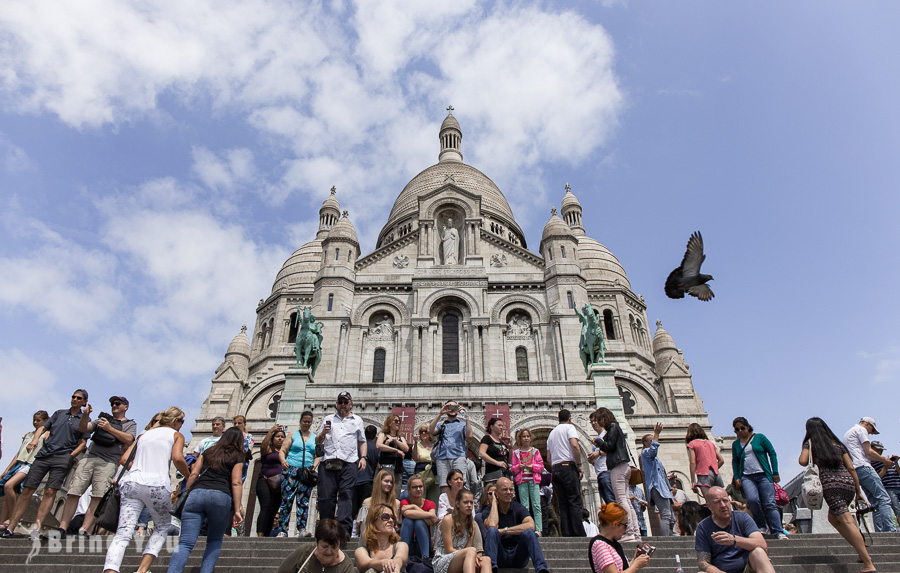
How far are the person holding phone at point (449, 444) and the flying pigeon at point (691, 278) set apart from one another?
210 inches

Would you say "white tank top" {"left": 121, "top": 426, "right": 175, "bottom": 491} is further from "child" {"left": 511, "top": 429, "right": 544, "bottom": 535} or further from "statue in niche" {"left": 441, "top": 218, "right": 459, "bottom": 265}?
"statue in niche" {"left": 441, "top": 218, "right": 459, "bottom": 265}

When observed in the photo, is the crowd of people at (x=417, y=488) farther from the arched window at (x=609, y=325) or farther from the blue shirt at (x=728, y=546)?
the arched window at (x=609, y=325)

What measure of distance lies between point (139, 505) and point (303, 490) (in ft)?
11.2

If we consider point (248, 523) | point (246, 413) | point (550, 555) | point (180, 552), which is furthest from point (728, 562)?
point (246, 413)

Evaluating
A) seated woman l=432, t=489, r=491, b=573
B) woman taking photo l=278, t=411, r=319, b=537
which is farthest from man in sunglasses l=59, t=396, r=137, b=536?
seated woman l=432, t=489, r=491, b=573

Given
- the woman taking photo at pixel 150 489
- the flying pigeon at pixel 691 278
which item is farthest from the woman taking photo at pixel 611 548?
the flying pigeon at pixel 691 278

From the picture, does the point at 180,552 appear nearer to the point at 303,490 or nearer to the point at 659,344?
the point at 303,490

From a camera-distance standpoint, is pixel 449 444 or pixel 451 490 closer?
pixel 451 490

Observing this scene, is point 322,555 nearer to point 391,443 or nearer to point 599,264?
point 391,443

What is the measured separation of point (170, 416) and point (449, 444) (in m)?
3.89

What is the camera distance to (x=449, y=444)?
933 cm

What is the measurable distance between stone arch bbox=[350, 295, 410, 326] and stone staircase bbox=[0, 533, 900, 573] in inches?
699

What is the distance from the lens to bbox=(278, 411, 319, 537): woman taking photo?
31.4ft

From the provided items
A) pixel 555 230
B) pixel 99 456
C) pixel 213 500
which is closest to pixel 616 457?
pixel 213 500
